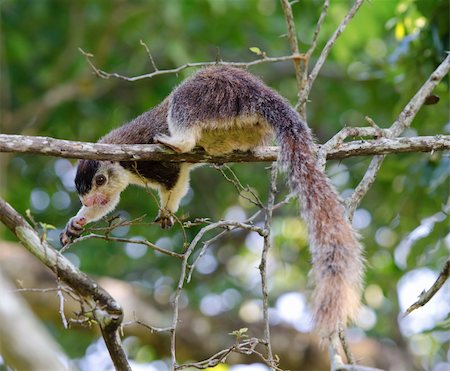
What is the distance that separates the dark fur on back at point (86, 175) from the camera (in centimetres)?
611

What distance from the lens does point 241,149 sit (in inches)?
213

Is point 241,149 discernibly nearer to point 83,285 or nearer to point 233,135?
point 233,135

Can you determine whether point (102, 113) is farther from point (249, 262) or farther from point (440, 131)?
point (440, 131)

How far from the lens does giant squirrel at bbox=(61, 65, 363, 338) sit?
389 cm

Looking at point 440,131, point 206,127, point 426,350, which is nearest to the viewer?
point 206,127

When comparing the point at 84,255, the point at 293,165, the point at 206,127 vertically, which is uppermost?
the point at 84,255

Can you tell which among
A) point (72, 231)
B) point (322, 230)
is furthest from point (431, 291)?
point (72, 231)

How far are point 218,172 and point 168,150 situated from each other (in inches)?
219

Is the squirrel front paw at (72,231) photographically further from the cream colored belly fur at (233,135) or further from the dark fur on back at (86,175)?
the cream colored belly fur at (233,135)

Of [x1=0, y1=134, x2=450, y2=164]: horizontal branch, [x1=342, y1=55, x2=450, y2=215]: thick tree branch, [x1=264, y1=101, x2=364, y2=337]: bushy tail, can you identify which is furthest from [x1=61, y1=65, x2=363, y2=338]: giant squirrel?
[x1=342, y1=55, x2=450, y2=215]: thick tree branch

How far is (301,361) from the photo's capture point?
29.6 feet

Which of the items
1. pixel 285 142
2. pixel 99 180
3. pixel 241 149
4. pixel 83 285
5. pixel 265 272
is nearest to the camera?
pixel 83 285

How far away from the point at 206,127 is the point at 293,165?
857mm

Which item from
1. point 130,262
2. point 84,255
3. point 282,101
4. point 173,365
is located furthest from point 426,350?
point 173,365
